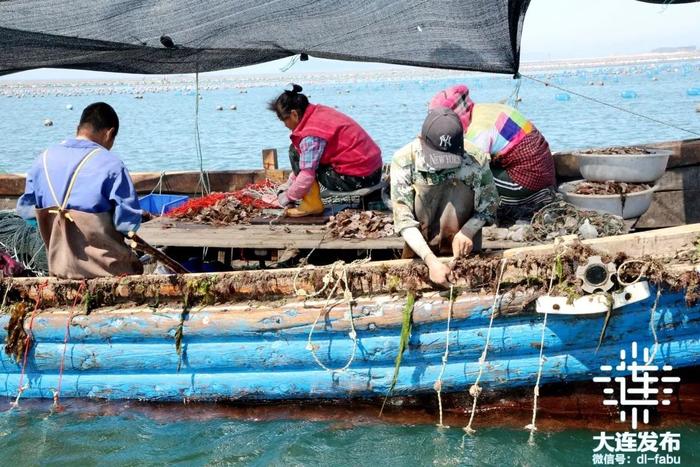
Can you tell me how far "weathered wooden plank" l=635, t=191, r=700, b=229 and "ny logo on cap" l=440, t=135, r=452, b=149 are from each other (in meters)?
3.16

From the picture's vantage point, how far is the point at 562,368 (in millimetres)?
4242

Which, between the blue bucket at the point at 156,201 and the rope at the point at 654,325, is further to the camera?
the blue bucket at the point at 156,201

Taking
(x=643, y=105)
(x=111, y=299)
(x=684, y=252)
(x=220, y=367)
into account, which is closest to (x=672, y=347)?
(x=684, y=252)

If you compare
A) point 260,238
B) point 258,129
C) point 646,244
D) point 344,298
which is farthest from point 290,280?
point 258,129

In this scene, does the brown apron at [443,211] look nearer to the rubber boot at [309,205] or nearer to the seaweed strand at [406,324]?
the seaweed strand at [406,324]

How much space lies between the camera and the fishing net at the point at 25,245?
670 cm

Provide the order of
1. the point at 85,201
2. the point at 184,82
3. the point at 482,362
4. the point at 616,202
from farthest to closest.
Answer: the point at 184,82 < the point at 616,202 < the point at 85,201 < the point at 482,362

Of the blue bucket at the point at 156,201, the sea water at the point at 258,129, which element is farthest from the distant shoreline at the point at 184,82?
the blue bucket at the point at 156,201

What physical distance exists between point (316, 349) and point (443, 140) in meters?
1.39

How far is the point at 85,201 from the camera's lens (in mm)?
4711

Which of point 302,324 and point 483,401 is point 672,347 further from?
point 302,324

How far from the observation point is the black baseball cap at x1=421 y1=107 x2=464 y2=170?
404 centimetres

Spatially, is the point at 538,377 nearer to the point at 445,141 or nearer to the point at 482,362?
the point at 482,362

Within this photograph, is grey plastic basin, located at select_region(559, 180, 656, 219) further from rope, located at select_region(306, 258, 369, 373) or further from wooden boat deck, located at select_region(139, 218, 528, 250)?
rope, located at select_region(306, 258, 369, 373)
